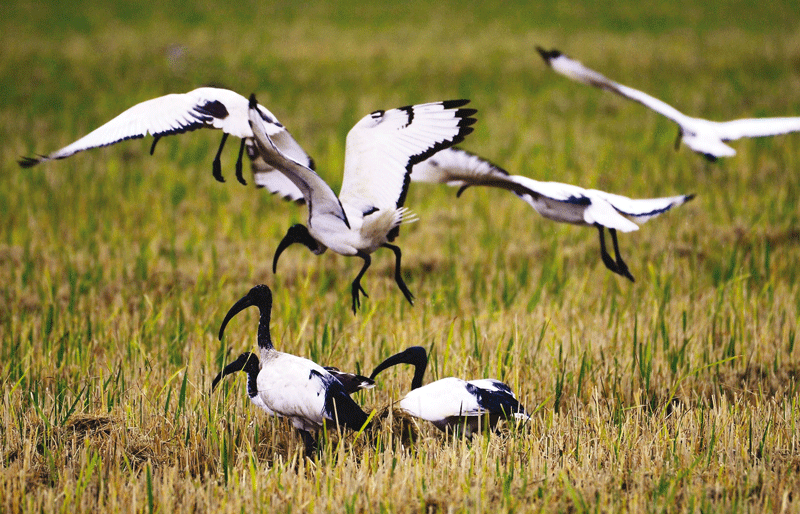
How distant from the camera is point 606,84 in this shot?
4.11 m

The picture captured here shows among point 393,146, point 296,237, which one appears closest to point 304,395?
point 296,237

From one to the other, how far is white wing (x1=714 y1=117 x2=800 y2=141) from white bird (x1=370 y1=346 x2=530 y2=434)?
174 centimetres

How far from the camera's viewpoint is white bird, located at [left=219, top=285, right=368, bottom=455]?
11.4 ft

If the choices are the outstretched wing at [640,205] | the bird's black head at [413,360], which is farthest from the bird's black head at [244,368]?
the outstretched wing at [640,205]

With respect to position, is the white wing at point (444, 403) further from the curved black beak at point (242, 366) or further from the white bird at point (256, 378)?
the curved black beak at point (242, 366)

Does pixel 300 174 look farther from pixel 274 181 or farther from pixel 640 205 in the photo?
pixel 640 205

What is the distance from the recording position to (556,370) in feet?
14.9

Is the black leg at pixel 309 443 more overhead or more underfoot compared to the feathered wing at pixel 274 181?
more underfoot

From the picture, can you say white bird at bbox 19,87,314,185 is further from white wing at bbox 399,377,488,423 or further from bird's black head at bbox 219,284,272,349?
white wing at bbox 399,377,488,423

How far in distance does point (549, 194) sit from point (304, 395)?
139 cm

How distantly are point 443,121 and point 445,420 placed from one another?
1.34 metres

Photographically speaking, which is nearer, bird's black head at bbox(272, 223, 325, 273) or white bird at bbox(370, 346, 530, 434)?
bird's black head at bbox(272, 223, 325, 273)

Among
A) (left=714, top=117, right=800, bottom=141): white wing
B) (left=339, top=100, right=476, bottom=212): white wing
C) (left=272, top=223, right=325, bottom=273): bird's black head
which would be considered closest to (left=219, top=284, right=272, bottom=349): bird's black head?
(left=272, top=223, right=325, bottom=273): bird's black head

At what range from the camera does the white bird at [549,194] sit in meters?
3.45
